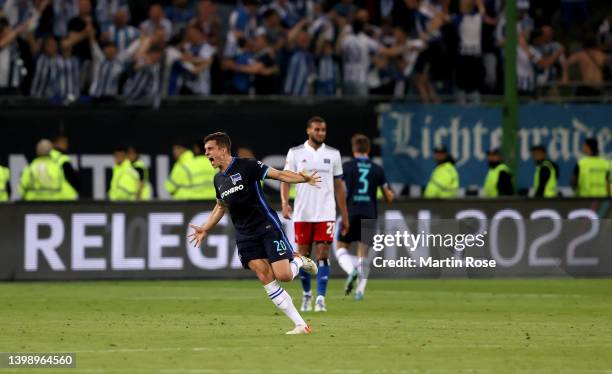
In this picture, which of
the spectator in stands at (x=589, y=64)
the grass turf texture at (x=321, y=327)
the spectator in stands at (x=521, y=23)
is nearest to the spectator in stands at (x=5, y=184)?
the grass turf texture at (x=321, y=327)

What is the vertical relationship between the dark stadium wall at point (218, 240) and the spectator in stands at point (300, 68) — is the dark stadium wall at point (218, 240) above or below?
below

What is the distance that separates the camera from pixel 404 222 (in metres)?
23.7

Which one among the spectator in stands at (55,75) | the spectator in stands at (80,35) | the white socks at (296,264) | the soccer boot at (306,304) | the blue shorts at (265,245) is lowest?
the soccer boot at (306,304)

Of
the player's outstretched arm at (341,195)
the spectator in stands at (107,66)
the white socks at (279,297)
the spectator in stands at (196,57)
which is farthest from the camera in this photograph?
the spectator in stands at (196,57)

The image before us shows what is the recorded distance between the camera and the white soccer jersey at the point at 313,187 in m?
17.5

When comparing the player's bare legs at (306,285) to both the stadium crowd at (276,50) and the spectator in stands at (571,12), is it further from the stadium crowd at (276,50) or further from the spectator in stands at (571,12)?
the spectator in stands at (571,12)

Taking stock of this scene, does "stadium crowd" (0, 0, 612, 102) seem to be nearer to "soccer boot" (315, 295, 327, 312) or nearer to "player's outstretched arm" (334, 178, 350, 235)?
"player's outstretched arm" (334, 178, 350, 235)

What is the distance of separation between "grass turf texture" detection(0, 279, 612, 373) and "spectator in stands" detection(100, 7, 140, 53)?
16.9 ft

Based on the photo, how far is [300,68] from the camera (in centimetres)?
2620

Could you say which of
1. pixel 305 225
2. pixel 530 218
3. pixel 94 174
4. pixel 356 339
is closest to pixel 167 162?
pixel 94 174

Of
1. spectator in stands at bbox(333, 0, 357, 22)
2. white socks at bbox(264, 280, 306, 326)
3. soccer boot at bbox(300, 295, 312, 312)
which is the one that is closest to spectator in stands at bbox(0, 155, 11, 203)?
spectator in stands at bbox(333, 0, 357, 22)

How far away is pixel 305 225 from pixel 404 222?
6160 mm

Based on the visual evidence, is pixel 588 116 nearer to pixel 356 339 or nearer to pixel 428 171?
pixel 428 171

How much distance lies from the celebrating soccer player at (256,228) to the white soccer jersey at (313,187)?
10.5ft
